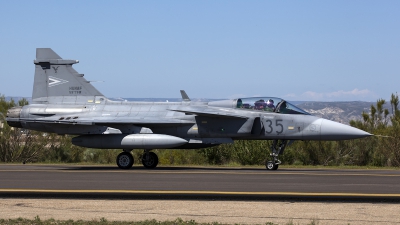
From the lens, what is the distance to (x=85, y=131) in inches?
882

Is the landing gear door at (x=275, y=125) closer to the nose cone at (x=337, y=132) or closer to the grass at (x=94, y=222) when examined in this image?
the nose cone at (x=337, y=132)

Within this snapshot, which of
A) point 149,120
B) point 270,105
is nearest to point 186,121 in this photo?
point 149,120

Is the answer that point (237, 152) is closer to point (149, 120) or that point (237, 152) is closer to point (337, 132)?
point (149, 120)

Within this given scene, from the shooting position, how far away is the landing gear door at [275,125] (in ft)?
68.9

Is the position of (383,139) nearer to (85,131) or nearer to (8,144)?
(85,131)

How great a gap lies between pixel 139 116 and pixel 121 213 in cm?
1247

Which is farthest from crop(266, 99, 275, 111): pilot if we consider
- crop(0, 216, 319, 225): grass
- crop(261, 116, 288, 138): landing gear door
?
crop(0, 216, 319, 225): grass

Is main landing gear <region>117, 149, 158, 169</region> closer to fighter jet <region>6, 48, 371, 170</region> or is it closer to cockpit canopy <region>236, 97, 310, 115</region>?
fighter jet <region>6, 48, 371, 170</region>

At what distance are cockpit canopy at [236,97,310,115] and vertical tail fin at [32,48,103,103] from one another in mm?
6093

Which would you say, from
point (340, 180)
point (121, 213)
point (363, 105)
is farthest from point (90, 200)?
point (363, 105)

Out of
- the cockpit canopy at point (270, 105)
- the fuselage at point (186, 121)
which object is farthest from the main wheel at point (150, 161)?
the cockpit canopy at point (270, 105)

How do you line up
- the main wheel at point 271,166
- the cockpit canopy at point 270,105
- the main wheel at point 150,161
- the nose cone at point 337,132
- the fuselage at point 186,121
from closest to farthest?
the nose cone at point 337,132
the main wheel at point 271,166
the fuselage at point 186,121
the cockpit canopy at point 270,105
the main wheel at point 150,161

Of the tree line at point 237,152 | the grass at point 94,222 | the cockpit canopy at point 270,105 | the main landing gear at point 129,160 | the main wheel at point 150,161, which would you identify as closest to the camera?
the grass at point 94,222

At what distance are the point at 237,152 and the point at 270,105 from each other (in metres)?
7.70
